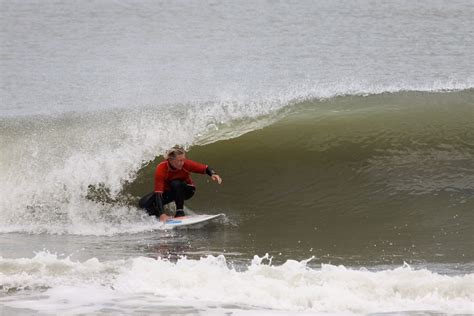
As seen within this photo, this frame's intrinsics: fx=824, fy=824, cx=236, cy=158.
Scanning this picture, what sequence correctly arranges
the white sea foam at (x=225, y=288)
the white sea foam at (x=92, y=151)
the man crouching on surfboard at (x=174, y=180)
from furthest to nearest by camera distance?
the white sea foam at (x=92, y=151)
the man crouching on surfboard at (x=174, y=180)
the white sea foam at (x=225, y=288)

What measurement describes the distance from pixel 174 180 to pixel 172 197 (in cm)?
28

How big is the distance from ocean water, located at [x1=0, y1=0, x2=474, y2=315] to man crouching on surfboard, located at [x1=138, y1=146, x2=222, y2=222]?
356 mm

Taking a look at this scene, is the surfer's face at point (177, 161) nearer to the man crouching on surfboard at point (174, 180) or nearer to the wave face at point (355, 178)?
the man crouching on surfboard at point (174, 180)

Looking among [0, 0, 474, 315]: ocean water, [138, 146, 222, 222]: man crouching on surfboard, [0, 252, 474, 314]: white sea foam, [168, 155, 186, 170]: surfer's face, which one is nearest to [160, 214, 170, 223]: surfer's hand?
[138, 146, 222, 222]: man crouching on surfboard

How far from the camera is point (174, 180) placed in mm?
11516

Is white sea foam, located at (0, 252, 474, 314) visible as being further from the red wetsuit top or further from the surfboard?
the red wetsuit top

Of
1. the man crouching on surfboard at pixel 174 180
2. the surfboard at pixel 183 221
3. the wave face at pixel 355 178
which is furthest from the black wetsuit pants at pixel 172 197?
the wave face at pixel 355 178

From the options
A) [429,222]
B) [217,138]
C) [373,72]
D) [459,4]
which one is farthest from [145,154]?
[459,4]

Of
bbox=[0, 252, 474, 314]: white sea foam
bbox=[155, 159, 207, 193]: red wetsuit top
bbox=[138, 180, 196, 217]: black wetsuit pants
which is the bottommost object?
bbox=[0, 252, 474, 314]: white sea foam

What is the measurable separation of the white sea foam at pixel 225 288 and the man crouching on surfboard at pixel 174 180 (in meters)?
2.30

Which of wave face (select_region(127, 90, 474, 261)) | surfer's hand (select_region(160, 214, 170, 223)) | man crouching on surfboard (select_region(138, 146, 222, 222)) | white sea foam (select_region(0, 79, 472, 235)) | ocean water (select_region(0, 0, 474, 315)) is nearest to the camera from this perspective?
ocean water (select_region(0, 0, 474, 315))

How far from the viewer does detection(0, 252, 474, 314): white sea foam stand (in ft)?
26.2

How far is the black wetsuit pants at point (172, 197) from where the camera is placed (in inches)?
452

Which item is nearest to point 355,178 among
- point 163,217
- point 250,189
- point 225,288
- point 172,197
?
point 250,189
